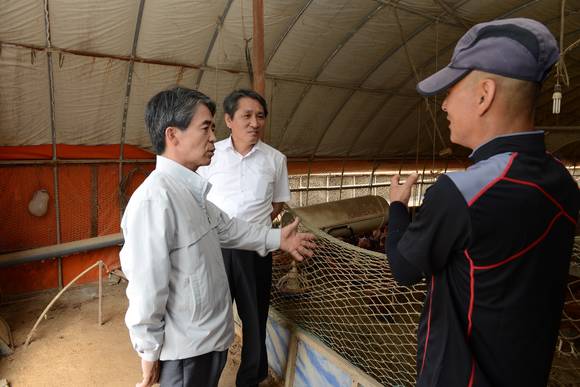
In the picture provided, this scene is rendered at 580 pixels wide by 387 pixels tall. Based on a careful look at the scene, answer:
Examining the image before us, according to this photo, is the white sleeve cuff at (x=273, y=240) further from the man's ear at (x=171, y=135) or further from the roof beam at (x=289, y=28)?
the roof beam at (x=289, y=28)

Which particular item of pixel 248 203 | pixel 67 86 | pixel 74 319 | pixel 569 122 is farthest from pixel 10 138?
pixel 569 122

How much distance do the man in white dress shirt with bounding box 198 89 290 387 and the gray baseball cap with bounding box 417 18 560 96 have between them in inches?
59.8

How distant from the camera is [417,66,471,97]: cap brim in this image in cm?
86

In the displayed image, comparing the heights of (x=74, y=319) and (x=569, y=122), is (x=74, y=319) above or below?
below

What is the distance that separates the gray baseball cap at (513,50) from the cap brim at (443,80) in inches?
0.7

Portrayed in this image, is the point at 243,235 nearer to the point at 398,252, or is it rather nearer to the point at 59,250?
the point at 398,252

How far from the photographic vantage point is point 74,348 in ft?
11.2

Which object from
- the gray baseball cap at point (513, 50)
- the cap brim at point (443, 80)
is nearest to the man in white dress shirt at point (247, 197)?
the cap brim at point (443, 80)

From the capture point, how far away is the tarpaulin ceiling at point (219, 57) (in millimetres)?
4320

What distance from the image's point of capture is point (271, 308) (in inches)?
104

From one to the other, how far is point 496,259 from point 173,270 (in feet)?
3.63

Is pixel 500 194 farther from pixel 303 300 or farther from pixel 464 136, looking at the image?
pixel 303 300

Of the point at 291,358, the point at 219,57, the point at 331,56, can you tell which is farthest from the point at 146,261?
the point at 331,56

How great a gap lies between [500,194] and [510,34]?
0.37 metres
